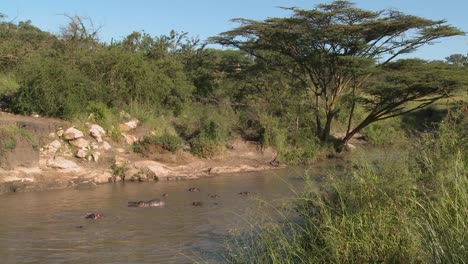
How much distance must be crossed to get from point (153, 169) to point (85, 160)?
2.11m

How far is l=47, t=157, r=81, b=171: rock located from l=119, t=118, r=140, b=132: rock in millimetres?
3260

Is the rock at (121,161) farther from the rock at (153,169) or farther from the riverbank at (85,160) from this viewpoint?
the rock at (153,169)

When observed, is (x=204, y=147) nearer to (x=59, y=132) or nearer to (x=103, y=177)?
(x=103, y=177)

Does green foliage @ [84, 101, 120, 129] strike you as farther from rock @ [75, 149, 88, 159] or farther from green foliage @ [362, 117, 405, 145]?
green foliage @ [362, 117, 405, 145]

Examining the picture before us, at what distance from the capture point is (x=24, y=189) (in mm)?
14320

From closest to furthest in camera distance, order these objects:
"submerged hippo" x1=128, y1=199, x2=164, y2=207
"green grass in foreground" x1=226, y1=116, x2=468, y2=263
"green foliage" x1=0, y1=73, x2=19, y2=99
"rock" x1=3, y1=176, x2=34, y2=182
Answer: "green grass in foreground" x1=226, y1=116, x2=468, y2=263, "submerged hippo" x1=128, y1=199, x2=164, y2=207, "rock" x1=3, y1=176, x2=34, y2=182, "green foliage" x1=0, y1=73, x2=19, y2=99

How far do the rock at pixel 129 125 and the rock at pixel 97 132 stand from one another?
1.00 metres

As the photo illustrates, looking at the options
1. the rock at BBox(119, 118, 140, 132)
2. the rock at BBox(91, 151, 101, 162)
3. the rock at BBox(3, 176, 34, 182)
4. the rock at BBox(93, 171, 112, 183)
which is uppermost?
the rock at BBox(119, 118, 140, 132)

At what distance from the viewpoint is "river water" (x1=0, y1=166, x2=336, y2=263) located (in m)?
8.57

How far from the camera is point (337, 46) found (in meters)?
22.0

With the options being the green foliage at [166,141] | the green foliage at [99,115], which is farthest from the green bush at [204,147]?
the green foliage at [99,115]

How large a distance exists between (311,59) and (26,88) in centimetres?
1169

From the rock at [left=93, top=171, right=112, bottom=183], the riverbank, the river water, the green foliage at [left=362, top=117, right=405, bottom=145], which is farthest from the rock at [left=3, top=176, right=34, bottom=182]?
the green foliage at [left=362, top=117, right=405, bottom=145]

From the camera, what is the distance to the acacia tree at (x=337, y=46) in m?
21.0
